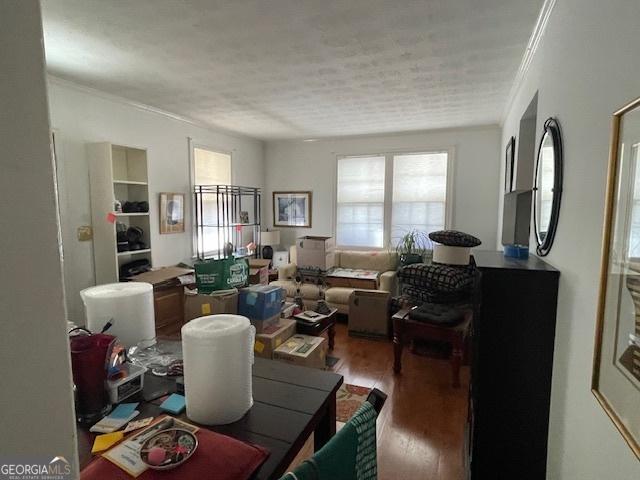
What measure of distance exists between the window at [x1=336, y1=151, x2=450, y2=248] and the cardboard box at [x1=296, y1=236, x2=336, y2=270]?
0.92m

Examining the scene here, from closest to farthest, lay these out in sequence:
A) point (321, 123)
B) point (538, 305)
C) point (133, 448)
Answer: point (133, 448) → point (538, 305) → point (321, 123)

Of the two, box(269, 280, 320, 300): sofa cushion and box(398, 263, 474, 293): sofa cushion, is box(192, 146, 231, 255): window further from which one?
box(398, 263, 474, 293): sofa cushion

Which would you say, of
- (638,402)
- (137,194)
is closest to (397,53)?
(638,402)

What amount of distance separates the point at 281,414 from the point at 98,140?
137 inches

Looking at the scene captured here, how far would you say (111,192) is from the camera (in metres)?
3.25

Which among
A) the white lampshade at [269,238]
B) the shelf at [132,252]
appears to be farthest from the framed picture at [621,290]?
the white lampshade at [269,238]

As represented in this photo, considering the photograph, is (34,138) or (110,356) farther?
(110,356)

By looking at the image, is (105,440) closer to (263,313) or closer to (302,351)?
(263,313)

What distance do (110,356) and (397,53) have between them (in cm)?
254

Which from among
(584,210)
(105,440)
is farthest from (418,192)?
(105,440)

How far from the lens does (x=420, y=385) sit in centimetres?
293

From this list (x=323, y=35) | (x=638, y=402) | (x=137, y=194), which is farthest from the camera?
(x=137, y=194)

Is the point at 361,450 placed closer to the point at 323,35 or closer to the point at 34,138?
the point at 34,138

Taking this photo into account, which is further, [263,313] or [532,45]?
[263,313]
